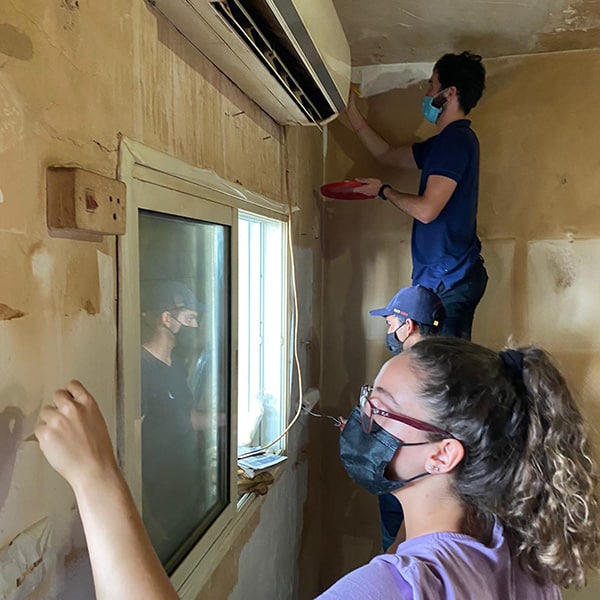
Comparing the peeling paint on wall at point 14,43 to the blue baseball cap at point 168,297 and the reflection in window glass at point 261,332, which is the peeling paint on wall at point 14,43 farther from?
the reflection in window glass at point 261,332

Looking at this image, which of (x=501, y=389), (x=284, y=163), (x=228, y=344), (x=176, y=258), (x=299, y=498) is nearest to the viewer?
(x=501, y=389)

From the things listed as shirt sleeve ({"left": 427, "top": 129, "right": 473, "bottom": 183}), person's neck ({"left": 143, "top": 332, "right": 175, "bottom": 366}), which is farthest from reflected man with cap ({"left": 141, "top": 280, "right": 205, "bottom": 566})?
shirt sleeve ({"left": 427, "top": 129, "right": 473, "bottom": 183})

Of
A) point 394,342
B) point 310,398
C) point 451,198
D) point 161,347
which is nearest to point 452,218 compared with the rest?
point 451,198

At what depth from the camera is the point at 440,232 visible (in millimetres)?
2031

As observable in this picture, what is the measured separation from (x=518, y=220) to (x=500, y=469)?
1723 millimetres

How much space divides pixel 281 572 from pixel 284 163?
153 centimetres

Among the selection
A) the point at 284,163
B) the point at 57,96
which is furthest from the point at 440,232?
the point at 57,96

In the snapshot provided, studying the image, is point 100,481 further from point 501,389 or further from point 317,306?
point 317,306

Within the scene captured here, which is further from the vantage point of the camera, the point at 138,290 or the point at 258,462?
the point at 258,462

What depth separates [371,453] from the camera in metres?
1.09

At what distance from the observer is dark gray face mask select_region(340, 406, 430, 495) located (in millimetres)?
1055

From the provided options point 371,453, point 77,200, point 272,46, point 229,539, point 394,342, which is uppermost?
point 272,46

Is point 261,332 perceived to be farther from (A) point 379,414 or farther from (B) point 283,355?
(A) point 379,414

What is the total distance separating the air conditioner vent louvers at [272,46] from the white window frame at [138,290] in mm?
277
